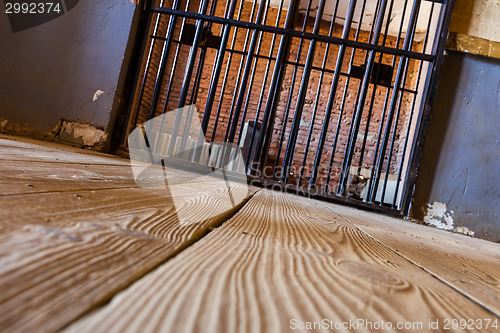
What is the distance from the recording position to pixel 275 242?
62cm

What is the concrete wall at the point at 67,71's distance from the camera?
2682 mm

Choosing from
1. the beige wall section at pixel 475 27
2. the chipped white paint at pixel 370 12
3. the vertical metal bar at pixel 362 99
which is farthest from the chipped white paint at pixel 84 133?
the chipped white paint at pixel 370 12

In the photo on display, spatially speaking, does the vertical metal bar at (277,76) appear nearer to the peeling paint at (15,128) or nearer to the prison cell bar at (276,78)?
the prison cell bar at (276,78)

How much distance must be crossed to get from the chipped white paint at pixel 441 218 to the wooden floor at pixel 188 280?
2199 mm

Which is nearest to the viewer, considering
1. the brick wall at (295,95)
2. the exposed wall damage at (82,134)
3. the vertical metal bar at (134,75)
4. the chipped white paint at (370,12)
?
the exposed wall damage at (82,134)

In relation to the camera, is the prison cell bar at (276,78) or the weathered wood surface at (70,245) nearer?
the weathered wood surface at (70,245)

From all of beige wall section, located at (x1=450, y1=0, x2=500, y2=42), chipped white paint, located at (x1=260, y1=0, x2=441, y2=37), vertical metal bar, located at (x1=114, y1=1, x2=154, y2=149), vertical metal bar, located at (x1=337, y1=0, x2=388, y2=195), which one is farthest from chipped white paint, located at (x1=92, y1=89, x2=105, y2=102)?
chipped white paint, located at (x1=260, y1=0, x2=441, y2=37)

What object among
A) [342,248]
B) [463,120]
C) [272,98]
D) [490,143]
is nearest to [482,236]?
[490,143]

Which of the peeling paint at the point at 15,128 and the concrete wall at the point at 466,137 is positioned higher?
the concrete wall at the point at 466,137

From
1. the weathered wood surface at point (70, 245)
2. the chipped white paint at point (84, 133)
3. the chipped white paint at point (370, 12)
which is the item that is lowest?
the weathered wood surface at point (70, 245)

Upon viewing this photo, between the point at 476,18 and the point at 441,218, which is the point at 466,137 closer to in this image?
the point at 441,218

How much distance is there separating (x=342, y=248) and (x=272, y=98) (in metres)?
2.24

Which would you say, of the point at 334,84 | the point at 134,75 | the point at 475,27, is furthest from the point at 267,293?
the point at 475,27

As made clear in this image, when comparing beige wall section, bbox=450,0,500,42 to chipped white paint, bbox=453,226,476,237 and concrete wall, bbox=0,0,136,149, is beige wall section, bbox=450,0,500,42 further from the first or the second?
concrete wall, bbox=0,0,136,149
